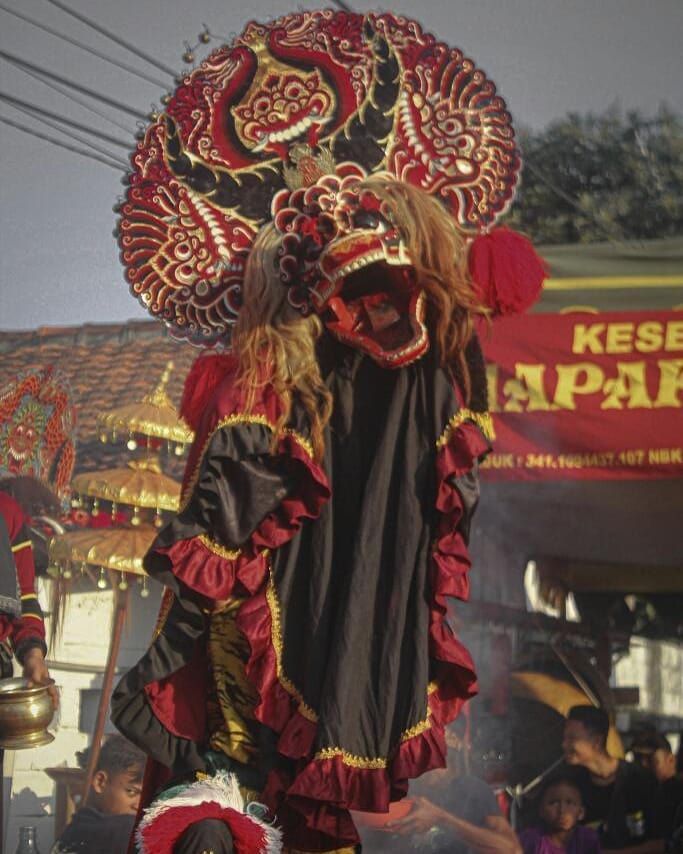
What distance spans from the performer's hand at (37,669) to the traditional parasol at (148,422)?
3.15 feet

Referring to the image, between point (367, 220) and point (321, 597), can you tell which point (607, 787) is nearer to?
point (321, 597)

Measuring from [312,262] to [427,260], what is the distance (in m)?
0.25

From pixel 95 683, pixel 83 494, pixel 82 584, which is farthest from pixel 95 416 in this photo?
pixel 95 683

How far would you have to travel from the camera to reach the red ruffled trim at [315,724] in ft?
8.54

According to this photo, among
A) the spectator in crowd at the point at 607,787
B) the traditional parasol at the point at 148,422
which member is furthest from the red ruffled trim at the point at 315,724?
the traditional parasol at the point at 148,422

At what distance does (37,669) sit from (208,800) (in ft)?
9.37

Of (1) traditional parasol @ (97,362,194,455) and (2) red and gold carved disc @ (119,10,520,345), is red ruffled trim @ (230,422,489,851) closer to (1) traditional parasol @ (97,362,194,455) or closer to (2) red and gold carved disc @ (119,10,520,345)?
(2) red and gold carved disc @ (119,10,520,345)

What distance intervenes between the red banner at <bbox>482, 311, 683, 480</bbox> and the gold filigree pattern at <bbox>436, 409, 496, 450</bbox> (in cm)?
189

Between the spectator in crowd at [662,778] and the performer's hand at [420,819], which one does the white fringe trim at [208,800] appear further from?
the spectator in crowd at [662,778]

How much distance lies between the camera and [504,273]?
9.27 ft

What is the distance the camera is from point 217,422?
9.09 ft

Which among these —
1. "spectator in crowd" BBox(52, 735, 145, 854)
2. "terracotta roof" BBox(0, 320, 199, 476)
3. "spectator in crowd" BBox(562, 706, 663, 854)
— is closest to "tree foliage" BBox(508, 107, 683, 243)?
"terracotta roof" BBox(0, 320, 199, 476)

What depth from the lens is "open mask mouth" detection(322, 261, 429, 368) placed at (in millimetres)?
2795

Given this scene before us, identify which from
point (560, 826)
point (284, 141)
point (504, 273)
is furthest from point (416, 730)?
point (560, 826)
